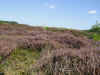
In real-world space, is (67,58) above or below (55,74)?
above

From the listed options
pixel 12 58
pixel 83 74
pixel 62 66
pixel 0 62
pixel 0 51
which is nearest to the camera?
pixel 83 74

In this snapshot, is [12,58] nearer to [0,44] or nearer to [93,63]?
[0,44]

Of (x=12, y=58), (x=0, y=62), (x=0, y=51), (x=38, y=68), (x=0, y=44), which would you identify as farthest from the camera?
(x=0, y=44)

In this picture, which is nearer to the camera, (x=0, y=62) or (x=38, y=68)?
(x=38, y=68)

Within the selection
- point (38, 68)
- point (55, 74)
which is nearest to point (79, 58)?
point (55, 74)

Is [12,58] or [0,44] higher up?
[0,44]

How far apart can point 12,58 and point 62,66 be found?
2477mm

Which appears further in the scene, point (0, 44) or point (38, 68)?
point (0, 44)

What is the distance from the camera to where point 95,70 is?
269 centimetres

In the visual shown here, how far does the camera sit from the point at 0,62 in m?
4.57

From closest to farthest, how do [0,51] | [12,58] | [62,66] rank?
1. [62,66]
2. [12,58]
3. [0,51]

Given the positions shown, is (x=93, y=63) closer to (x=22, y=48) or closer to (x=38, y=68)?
(x=38, y=68)

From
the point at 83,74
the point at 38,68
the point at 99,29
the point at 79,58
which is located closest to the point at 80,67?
the point at 83,74

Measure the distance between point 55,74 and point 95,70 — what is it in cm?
79
